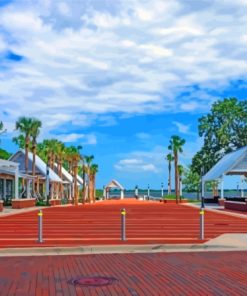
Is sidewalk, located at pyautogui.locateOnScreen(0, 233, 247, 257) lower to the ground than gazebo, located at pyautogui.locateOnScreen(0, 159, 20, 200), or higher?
lower

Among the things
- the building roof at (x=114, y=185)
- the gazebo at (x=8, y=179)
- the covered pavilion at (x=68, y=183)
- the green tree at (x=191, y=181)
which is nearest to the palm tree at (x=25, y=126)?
the gazebo at (x=8, y=179)

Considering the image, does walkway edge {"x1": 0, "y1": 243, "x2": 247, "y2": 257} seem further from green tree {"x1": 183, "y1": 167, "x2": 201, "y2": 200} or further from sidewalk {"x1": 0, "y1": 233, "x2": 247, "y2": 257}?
green tree {"x1": 183, "y1": 167, "x2": 201, "y2": 200}

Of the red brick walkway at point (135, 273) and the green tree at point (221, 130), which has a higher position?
the green tree at point (221, 130)

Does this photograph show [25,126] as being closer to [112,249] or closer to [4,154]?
[4,154]

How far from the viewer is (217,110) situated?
3359 inches

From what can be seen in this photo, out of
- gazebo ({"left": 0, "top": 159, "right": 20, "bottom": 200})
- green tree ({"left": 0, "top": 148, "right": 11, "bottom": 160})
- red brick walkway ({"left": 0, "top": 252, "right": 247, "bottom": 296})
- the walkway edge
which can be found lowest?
red brick walkway ({"left": 0, "top": 252, "right": 247, "bottom": 296})

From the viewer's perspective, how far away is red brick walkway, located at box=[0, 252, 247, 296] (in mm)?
9836

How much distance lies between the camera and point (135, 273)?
1181 cm

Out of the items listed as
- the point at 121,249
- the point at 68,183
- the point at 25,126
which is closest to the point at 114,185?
the point at 68,183

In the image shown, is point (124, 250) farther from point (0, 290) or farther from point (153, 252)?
A: point (0, 290)

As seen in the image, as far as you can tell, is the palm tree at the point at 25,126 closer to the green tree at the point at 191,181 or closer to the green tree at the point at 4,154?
the green tree at the point at 4,154

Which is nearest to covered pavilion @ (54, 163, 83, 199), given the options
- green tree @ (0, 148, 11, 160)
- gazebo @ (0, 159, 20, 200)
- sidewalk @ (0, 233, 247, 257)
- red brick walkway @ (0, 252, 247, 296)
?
green tree @ (0, 148, 11, 160)

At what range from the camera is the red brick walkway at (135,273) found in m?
9.84

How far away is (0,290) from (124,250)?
6321mm
